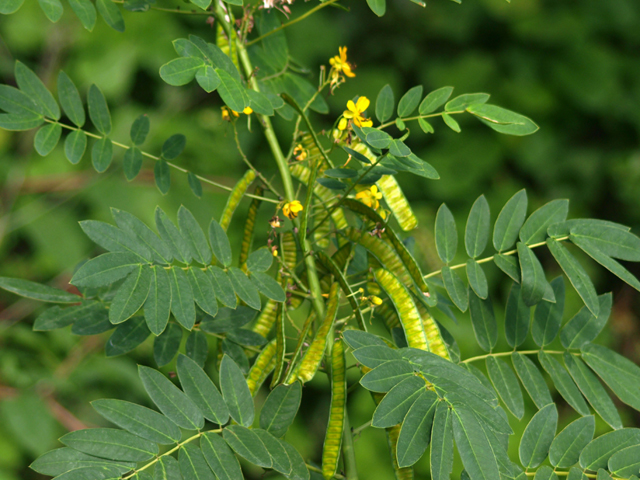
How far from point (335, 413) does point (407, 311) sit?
161 mm

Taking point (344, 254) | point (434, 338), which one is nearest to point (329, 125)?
point (344, 254)

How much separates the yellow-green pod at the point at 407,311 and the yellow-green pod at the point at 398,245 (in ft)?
0.08

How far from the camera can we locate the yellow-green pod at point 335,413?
712mm

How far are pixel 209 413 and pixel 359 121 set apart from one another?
16.6 inches

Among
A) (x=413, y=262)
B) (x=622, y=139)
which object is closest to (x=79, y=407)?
(x=413, y=262)

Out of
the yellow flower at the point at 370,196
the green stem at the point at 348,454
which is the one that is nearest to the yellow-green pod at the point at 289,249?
the yellow flower at the point at 370,196

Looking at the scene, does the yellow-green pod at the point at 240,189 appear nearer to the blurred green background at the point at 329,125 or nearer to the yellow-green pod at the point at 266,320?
the yellow-green pod at the point at 266,320

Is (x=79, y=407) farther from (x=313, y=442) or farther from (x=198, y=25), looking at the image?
(x=198, y=25)

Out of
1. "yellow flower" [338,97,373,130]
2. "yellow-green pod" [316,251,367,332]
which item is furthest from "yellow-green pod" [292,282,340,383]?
"yellow flower" [338,97,373,130]

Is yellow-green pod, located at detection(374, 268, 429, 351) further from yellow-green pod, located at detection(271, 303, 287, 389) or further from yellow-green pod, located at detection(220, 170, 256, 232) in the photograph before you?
yellow-green pod, located at detection(220, 170, 256, 232)

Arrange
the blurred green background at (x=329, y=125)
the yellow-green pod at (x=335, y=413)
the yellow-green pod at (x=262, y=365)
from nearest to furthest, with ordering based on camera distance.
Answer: the yellow-green pod at (x=335, y=413) → the yellow-green pod at (x=262, y=365) → the blurred green background at (x=329, y=125)

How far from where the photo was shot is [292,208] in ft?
2.53

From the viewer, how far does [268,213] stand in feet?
7.28

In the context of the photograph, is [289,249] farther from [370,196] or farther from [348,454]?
[348,454]
